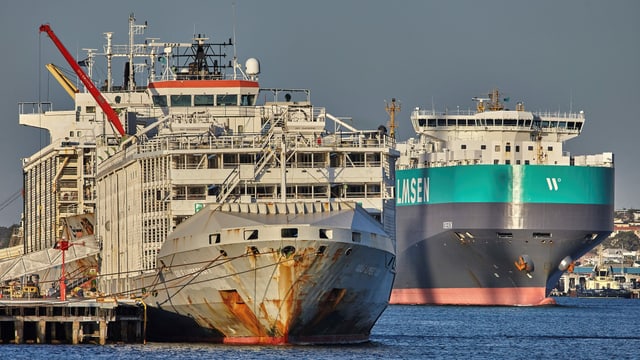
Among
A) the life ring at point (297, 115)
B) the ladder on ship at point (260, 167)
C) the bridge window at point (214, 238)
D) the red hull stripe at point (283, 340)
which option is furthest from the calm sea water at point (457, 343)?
the life ring at point (297, 115)

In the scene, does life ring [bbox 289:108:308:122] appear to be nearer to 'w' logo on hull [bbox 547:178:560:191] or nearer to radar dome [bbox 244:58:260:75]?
radar dome [bbox 244:58:260:75]

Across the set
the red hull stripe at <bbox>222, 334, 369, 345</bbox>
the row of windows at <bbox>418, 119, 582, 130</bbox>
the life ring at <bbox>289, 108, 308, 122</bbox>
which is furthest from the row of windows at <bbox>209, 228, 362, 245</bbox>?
the row of windows at <bbox>418, 119, 582, 130</bbox>

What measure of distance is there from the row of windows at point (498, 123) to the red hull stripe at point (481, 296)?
12.7 m

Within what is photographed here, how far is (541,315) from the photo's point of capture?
105250mm

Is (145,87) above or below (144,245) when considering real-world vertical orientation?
above

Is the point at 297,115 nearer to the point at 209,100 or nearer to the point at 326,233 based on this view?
the point at 209,100

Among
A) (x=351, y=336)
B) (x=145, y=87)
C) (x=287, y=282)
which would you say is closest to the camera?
(x=287, y=282)

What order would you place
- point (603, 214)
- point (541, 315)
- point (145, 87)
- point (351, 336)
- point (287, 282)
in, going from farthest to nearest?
point (603, 214) → point (541, 315) → point (145, 87) → point (351, 336) → point (287, 282)

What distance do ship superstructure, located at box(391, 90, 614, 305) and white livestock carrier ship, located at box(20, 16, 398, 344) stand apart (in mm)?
44172

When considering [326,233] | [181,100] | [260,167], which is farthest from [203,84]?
[326,233]

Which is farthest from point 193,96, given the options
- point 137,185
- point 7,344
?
point 7,344

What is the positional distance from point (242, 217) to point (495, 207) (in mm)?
61720

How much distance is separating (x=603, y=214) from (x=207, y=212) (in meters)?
63.6

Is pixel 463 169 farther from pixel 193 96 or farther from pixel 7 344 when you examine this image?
pixel 7 344
